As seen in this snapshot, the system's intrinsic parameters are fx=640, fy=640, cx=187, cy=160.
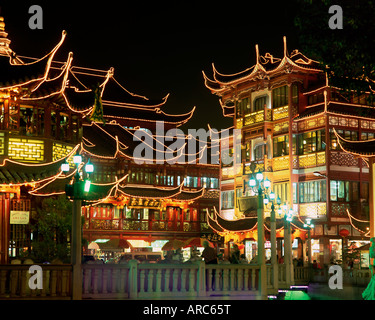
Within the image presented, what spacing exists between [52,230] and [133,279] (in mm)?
8445

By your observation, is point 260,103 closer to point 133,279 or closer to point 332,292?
point 332,292

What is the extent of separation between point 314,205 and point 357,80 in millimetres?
28052

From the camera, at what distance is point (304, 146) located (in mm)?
44062

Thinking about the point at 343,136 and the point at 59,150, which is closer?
the point at 59,150

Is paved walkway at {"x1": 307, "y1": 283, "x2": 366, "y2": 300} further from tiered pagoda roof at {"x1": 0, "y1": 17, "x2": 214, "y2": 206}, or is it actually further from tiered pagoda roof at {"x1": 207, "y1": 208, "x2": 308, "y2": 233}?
tiered pagoda roof at {"x1": 207, "y1": 208, "x2": 308, "y2": 233}

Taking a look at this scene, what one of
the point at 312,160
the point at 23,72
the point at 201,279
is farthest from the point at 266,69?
the point at 201,279

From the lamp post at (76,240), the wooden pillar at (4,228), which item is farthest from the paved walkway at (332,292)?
the lamp post at (76,240)

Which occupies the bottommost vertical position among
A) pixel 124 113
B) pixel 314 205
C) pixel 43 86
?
pixel 314 205

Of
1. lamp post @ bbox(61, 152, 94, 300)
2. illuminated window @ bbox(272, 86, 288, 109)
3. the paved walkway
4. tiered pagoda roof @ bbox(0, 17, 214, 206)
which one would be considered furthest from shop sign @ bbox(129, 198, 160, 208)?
lamp post @ bbox(61, 152, 94, 300)

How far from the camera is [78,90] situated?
81.5 feet

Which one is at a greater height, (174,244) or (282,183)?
(282,183)

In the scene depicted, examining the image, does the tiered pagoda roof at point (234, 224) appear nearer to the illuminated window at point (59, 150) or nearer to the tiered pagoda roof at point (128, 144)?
the tiered pagoda roof at point (128, 144)
